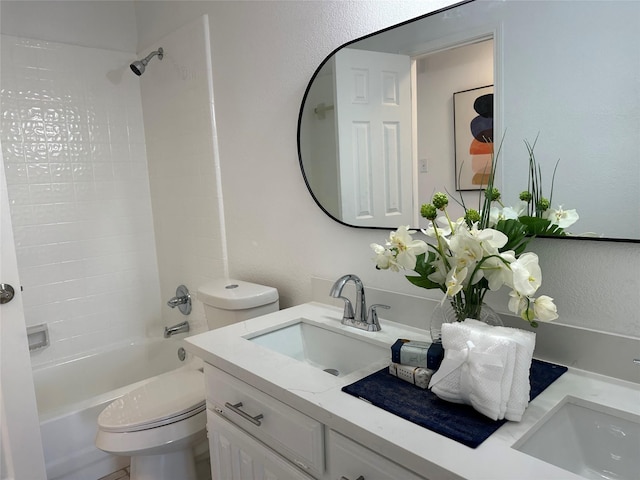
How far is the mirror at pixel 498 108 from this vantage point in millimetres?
966

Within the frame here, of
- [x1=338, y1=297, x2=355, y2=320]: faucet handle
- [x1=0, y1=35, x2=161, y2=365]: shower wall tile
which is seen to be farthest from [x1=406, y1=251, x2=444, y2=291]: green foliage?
[x1=0, y1=35, x2=161, y2=365]: shower wall tile

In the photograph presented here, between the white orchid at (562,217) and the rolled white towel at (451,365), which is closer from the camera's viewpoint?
the rolled white towel at (451,365)

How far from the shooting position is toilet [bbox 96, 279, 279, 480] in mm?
1599

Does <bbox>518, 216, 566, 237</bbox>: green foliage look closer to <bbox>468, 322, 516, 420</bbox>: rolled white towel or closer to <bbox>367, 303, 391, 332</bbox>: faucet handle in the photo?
<bbox>468, 322, 516, 420</bbox>: rolled white towel

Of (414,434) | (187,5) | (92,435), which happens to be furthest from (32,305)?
(414,434)

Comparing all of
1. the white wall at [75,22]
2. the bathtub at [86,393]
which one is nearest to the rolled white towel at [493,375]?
the bathtub at [86,393]

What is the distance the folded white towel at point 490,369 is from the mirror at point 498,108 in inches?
14.5

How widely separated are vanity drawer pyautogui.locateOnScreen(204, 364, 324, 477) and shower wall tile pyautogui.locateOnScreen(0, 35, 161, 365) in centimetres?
157

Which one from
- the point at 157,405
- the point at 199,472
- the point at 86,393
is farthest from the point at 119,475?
the point at 157,405

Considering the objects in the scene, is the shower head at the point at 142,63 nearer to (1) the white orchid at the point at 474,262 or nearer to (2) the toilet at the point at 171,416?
(2) the toilet at the point at 171,416

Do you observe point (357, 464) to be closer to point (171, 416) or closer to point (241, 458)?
point (241, 458)

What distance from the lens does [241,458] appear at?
1236 millimetres

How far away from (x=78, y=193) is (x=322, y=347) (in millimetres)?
1780

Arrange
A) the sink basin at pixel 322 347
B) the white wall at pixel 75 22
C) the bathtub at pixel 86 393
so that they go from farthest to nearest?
the white wall at pixel 75 22, the bathtub at pixel 86 393, the sink basin at pixel 322 347
